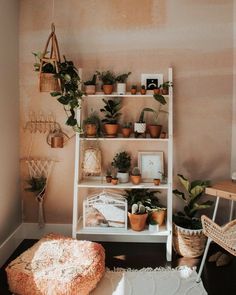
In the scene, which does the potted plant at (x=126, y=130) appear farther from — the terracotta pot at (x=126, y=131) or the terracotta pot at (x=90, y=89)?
the terracotta pot at (x=90, y=89)

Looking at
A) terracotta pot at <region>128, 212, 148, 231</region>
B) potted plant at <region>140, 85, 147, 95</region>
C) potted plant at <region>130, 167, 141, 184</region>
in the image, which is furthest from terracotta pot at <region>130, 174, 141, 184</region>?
potted plant at <region>140, 85, 147, 95</region>

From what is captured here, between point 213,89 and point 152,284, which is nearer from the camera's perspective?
point 152,284

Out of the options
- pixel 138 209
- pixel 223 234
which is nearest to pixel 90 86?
pixel 138 209

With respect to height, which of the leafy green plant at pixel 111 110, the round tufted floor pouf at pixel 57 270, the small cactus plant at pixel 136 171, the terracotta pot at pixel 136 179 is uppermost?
the leafy green plant at pixel 111 110

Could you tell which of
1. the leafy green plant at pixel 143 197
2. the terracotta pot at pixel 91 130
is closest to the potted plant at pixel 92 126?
the terracotta pot at pixel 91 130

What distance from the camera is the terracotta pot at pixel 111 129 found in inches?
112

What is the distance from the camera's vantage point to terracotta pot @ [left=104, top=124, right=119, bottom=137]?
2.86 meters

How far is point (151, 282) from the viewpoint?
2.36 meters

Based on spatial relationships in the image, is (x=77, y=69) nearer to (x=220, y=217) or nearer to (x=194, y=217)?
(x=194, y=217)

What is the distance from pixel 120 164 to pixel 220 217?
3.73 feet

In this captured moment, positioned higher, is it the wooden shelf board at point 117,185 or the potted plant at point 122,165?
the potted plant at point 122,165

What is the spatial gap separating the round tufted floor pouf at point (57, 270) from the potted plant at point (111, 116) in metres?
1.01

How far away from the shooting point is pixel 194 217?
2.98 meters

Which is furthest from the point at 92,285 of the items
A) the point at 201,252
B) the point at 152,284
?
the point at 201,252
